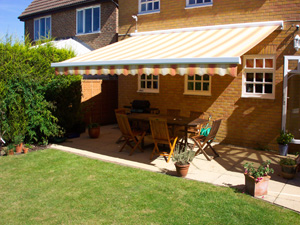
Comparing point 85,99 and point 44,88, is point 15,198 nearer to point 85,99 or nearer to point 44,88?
point 44,88

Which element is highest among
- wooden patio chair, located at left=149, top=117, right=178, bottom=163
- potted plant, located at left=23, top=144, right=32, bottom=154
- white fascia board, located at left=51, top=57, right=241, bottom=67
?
white fascia board, located at left=51, top=57, right=241, bottom=67

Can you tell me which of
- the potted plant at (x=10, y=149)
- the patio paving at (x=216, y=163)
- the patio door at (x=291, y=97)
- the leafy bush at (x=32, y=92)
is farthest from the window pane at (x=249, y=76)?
the potted plant at (x=10, y=149)

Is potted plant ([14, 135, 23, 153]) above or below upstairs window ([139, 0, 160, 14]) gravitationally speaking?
below

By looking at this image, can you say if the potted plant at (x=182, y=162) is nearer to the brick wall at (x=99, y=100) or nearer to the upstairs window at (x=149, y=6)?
the brick wall at (x=99, y=100)

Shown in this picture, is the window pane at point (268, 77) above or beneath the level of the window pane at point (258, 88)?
above

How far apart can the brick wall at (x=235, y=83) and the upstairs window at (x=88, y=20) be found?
5410 millimetres

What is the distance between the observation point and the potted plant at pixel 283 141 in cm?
977

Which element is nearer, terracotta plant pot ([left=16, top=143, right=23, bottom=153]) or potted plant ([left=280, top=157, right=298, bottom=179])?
potted plant ([left=280, top=157, right=298, bottom=179])

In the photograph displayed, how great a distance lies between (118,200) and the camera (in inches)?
243

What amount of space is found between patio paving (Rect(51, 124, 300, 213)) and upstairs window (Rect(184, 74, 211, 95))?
8.04ft

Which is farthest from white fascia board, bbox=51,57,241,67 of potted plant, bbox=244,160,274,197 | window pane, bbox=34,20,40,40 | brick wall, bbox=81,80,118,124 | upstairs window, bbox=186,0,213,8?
window pane, bbox=34,20,40,40

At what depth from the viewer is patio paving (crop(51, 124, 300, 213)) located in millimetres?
6723

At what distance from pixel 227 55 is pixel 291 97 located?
13.5ft

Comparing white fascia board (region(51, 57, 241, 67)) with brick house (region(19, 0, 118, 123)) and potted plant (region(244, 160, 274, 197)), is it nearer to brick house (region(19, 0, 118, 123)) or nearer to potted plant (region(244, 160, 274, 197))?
potted plant (region(244, 160, 274, 197))
